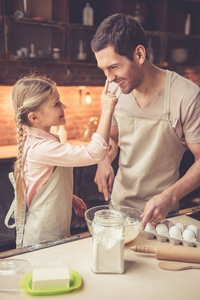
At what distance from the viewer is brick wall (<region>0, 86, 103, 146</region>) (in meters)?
3.71

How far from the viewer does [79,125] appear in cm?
422

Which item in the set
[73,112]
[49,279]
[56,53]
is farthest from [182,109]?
[73,112]

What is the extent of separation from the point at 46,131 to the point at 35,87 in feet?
0.71

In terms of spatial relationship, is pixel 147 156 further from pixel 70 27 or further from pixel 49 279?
pixel 70 27

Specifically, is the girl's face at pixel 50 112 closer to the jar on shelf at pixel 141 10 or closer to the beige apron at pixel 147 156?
the beige apron at pixel 147 156

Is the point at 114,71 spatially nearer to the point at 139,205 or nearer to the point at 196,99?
the point at 196,99

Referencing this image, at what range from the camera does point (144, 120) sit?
5.96ft

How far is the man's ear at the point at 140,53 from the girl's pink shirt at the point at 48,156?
471 millimetres

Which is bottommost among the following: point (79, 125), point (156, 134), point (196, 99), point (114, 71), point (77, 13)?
point (79, 125)

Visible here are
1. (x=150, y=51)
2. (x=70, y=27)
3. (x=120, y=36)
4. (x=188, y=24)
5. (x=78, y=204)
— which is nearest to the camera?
(x=120, y=36)

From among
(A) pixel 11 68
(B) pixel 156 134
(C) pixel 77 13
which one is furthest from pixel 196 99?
(C) pixel 77 13

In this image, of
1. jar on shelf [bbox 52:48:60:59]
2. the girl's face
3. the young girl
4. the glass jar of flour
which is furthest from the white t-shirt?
jar on shelf [bbox 52:48:60:59]

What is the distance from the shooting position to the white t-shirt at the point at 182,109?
Result: 5.40ft

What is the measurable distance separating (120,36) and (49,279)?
1139 mm
